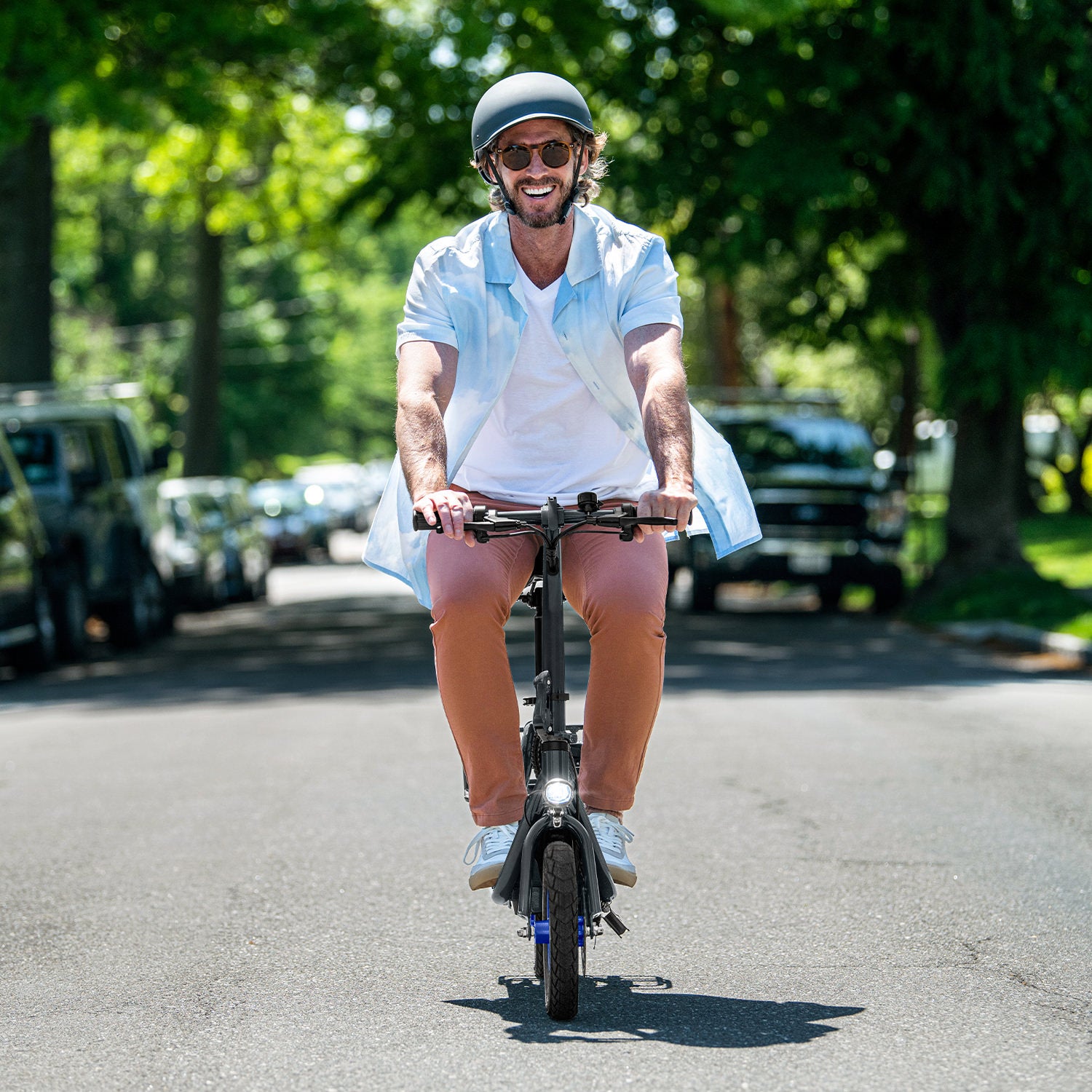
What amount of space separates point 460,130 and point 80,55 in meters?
4.28

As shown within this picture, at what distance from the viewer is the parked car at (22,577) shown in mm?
13719

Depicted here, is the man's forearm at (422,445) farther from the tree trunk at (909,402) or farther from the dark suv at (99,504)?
the tree trunk at (909,402)

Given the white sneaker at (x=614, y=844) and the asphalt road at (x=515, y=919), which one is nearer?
the asphalt road at (x=515, y=919)

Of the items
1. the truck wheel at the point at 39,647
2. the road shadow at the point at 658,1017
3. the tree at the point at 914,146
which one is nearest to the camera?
the road shadow at the point at 658,1017

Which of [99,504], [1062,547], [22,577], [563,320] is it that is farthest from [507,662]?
[1062,547]

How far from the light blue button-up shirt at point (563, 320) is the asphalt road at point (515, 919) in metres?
Answer: 1.09

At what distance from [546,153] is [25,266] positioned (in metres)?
17.6

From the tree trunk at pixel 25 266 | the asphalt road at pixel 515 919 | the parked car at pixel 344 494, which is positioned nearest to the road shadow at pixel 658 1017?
the asphalt road at pixel 515 919

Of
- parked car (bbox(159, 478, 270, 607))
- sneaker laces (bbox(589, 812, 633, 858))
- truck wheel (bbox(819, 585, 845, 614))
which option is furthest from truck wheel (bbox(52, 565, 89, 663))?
sneaker laces (bbox(589, 812, 633, 858))

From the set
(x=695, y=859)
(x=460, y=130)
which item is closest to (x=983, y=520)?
(x=460, y=130)

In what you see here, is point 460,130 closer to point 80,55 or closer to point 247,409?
point 80,55

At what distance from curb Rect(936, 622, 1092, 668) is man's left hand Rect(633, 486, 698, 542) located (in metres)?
10.7

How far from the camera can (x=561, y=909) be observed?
405 centimetres

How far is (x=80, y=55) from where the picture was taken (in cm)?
1702
